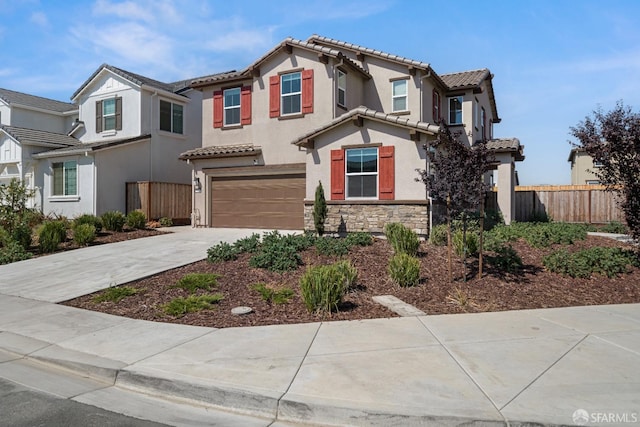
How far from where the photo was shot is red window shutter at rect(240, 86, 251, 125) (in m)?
18.3

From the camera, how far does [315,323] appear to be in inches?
265

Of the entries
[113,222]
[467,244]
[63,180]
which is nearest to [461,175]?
[467,244]

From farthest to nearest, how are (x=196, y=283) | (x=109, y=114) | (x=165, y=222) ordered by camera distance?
(x=109, y=114) → (x=165, y=222) → (x=196, y=283)

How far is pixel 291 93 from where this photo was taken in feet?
57.5

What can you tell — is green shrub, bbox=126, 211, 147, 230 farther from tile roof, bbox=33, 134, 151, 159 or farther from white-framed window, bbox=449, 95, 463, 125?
white-framed window, bbox=449, 95, 463, 125

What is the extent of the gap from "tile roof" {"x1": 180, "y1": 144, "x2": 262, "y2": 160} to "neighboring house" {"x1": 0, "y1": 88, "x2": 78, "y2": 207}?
6.90 m

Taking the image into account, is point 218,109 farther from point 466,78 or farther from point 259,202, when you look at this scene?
point 466,78

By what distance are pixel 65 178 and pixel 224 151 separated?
30.9 ft

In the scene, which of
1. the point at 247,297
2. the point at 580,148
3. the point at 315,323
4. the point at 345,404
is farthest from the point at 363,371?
the point at 580,148

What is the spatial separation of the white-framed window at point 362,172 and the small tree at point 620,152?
637cm

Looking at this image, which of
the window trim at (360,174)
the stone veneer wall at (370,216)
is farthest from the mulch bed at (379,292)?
the window trim at (360,174)

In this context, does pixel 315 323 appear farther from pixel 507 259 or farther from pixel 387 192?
pixel 387 192

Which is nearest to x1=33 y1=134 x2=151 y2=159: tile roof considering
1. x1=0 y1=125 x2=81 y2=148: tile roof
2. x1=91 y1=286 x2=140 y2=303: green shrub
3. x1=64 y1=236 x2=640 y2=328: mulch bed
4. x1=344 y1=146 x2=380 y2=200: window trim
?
x1=0 y1=125 x2=81 y2=148: tile roof

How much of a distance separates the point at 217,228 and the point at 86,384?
552 inches
